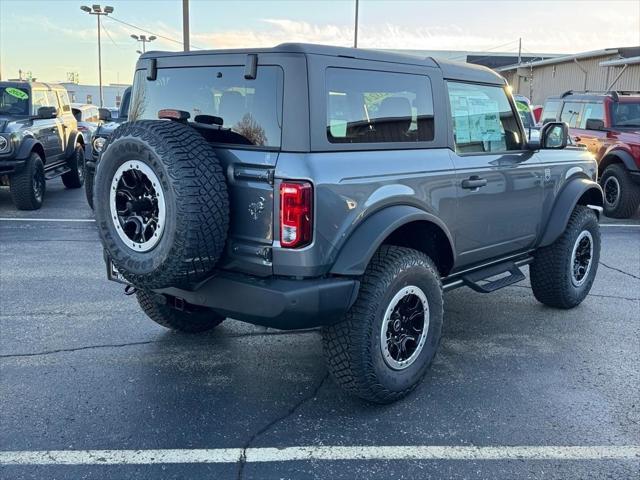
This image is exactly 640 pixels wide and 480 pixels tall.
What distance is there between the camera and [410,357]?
361cm

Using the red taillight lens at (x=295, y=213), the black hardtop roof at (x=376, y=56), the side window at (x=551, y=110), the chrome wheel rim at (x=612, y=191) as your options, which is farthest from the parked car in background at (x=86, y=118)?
the red taillight lens at (x=295, y=213)

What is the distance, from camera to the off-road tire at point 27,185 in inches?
366

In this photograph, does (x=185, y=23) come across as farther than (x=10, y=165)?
Yes

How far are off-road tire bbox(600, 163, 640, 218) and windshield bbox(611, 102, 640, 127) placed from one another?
0.86m

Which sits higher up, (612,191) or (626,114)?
(626,114)

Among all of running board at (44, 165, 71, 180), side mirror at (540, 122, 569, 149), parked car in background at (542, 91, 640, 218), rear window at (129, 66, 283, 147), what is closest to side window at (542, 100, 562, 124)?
parked car in background at (542, 91, 640, 218)

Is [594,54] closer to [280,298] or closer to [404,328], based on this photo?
[404,328]

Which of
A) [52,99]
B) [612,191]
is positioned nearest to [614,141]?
[612,191]

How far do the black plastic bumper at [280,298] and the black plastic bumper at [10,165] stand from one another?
7.13 m

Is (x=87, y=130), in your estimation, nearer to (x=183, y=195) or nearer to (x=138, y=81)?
(x=138, y=81)

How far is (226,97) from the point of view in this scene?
11.0 feet

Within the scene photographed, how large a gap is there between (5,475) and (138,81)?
2399 millimetres

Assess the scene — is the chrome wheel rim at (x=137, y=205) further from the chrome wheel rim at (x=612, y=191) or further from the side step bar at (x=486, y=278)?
the chrome wheel rim at (x=612, y=191)

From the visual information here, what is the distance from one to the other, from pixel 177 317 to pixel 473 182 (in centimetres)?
228
